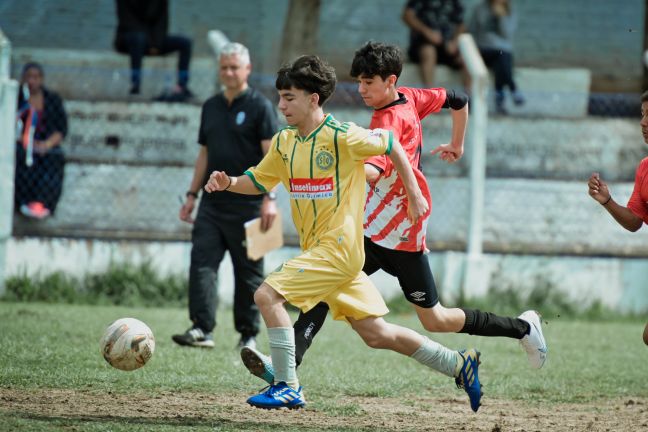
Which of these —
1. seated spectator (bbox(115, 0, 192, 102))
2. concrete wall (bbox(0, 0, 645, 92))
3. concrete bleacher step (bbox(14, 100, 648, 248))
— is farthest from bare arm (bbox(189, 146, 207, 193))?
concrete wall (bbox(0, 0, 645, 92))

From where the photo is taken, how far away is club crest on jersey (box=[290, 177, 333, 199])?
6.00 metres

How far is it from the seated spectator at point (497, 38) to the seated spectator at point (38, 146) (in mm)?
5414

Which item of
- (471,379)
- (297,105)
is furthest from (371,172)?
(471,379)

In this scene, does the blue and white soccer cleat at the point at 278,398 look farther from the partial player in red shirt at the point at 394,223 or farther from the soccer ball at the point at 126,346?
the soccer ball at the point at 126,346

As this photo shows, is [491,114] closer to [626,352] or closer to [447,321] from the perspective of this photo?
[626,352]

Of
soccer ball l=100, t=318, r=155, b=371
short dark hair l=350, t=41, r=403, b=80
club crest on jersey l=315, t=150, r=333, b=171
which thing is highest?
short dark hair l=350, t=41, r=403, b=80

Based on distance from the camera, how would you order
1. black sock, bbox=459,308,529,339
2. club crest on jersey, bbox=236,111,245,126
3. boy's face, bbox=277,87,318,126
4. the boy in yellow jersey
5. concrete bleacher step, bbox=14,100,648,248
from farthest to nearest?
concrete bleacher step, bbox=14,100,648,248, club crest on jersey, bbox=236,111,245,126, black sock, bbox=459,308,529,339, boy's face, bbox=277,87,318,126, the boy in yellow jersey

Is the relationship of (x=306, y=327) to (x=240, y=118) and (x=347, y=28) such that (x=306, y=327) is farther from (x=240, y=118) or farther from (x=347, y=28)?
(x=347, y=28)

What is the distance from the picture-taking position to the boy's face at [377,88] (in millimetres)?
6477

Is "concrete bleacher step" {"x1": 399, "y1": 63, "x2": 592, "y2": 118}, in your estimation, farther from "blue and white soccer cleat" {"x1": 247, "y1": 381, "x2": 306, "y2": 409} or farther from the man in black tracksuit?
"blue and white soccer cleat" {"x1": 247, "y1": 381, "x2": 306, "y2": 409}

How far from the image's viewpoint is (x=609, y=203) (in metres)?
6.62

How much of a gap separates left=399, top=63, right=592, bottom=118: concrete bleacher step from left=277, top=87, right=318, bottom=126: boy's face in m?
7.89

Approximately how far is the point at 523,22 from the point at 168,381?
13.0 metres

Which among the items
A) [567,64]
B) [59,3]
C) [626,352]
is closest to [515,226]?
[626,352]
